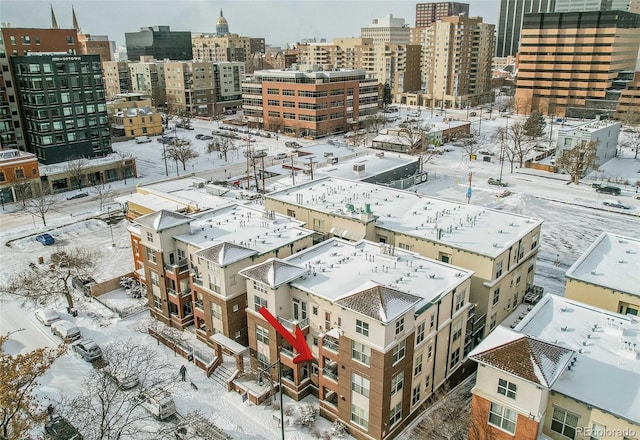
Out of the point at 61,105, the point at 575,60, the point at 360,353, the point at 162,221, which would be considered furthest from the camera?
the point at 575,60

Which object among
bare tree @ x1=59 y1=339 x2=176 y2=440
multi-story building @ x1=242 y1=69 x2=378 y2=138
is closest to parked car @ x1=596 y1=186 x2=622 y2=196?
multi-story building @ x1=242 y1=69 x2=378 y2=138

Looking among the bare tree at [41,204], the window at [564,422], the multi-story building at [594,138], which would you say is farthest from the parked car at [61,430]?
the multi-story building at [594,138]

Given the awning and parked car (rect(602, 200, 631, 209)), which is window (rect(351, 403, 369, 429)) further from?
parked car (rect(602, 200, 631, 209))

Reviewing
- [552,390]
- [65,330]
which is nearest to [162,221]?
[65,330]

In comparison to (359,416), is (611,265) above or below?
above

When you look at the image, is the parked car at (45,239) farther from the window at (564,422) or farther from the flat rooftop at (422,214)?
the window at (564,422)

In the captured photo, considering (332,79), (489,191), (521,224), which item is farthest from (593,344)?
(332,79)

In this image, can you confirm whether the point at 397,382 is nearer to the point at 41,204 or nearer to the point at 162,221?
the point at 162,221
